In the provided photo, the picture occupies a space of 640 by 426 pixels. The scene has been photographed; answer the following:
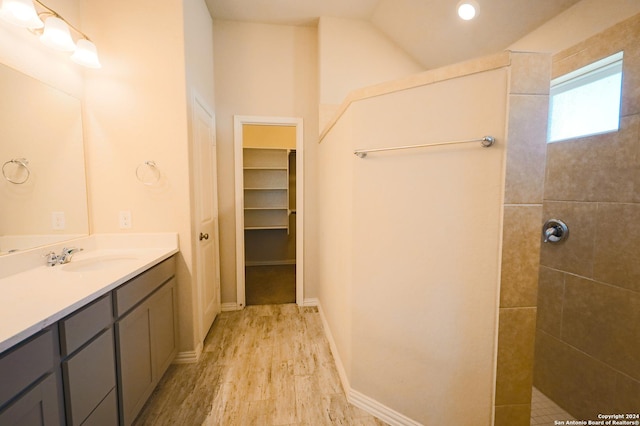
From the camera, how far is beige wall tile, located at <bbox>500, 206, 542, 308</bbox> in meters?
1.05

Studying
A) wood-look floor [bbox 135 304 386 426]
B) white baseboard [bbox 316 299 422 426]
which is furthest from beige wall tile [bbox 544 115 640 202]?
wood-look floor [bbox 135 304 386 426]

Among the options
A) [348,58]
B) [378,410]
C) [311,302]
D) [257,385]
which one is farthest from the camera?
[311,302]

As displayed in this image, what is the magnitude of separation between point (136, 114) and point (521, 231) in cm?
245

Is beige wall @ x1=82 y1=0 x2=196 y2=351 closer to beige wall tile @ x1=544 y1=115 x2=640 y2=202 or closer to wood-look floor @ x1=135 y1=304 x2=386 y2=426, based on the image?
wood-look floor @ x1=135 y1=304 x2=386 y2=426

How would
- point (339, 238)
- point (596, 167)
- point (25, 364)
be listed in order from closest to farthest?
point (25, 364), point (596, 167), point (339, 238)

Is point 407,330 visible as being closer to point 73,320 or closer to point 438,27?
point 73,320

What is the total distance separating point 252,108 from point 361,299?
236cm

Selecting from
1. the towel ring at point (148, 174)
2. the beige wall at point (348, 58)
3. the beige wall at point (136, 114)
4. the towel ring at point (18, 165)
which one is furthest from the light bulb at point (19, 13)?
the beige wall at point (348, 58)

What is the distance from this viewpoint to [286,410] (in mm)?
1497

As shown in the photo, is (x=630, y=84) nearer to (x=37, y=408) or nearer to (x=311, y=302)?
(x=37, y=408)

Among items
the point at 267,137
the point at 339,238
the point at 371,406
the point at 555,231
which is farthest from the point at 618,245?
the point at 267,137

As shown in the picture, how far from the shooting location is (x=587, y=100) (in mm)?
1423

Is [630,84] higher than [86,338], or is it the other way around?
[630,84]

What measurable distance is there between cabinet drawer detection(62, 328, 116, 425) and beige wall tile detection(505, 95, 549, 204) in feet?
6.20
